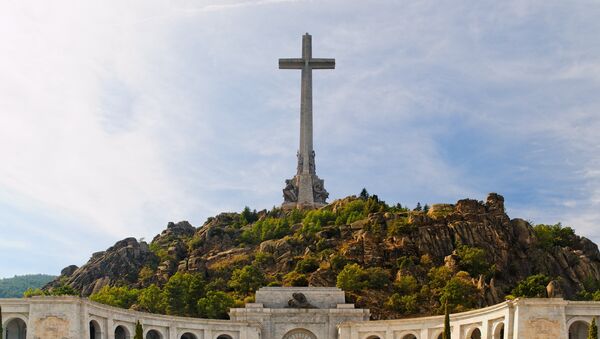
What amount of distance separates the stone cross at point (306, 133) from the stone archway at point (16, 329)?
74633mm

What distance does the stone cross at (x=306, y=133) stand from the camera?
13300 cm

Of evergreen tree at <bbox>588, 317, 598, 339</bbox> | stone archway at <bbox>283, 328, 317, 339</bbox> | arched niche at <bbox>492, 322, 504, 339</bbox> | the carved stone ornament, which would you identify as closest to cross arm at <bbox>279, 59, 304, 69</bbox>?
the carved stone ornament

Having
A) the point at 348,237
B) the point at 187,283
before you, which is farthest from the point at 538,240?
the point at 187,283

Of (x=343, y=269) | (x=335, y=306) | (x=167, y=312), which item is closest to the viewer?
(x=335, y=306)

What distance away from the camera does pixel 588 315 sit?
5906cm

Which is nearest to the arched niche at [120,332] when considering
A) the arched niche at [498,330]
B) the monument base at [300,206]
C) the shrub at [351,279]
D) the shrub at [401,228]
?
the shrub at [351,279]

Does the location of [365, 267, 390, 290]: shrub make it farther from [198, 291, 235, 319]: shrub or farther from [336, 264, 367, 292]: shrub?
[198, 291, 235, 319]: shrub

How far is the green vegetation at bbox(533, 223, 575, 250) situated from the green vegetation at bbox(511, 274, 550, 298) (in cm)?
1516

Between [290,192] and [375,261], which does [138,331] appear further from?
[290,192]

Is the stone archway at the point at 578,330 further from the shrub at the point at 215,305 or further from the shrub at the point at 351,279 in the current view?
the shrub at the point at 215,305

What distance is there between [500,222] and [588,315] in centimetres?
4382

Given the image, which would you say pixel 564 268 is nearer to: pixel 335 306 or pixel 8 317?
pixel 335 306

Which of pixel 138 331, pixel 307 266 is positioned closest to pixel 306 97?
pixel 307 266

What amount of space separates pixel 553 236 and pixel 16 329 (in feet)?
231
